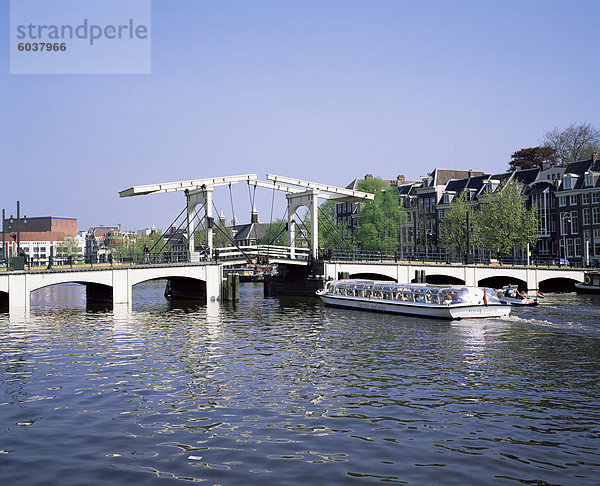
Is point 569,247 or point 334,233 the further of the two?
point 334,233

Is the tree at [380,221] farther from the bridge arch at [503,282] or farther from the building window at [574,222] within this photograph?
the building window at [574,222]

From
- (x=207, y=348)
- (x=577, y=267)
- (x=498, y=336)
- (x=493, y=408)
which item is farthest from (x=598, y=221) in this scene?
(x=493, y=408)

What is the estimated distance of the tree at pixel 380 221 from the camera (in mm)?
80188

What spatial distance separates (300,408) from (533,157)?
3235 inches

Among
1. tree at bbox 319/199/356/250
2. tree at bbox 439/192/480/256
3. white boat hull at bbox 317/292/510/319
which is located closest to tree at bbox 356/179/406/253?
tree at bbox 319/199/356/250

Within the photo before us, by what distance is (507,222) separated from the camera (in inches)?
2749

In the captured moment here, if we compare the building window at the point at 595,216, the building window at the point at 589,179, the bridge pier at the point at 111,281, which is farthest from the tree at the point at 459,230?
A: the bridge pier at the point at 111,281

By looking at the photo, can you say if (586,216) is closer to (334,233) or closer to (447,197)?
(447,197)

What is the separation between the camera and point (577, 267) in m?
64.0

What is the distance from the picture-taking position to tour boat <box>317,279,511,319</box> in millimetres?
35000

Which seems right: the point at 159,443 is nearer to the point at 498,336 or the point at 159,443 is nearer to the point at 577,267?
the point at 498,336

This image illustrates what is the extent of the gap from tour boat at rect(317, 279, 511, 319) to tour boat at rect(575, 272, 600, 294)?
84.2 feet

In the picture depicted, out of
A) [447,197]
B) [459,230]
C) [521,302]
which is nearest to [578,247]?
[459,230]

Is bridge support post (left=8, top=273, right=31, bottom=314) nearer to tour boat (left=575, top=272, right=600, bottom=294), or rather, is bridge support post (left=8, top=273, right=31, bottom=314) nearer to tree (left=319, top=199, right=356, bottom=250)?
tour boat (left=575, top=272, right=600, bottom=294)
